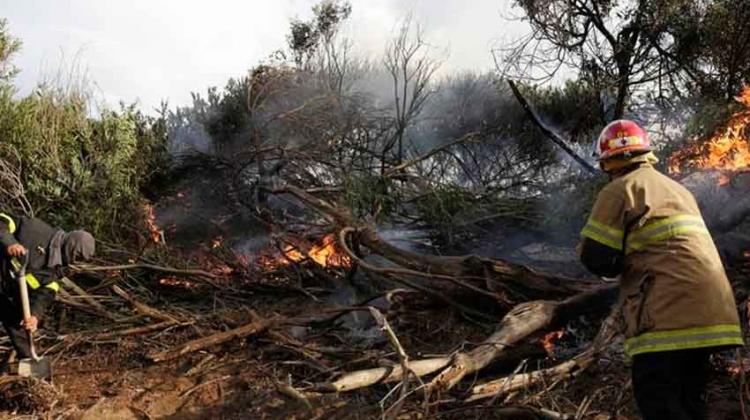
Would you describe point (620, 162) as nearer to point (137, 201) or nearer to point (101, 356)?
point (101, 356)

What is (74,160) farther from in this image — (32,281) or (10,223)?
(32,281)

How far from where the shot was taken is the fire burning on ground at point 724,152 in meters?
6.65

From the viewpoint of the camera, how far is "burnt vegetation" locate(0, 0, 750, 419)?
4.61 meters

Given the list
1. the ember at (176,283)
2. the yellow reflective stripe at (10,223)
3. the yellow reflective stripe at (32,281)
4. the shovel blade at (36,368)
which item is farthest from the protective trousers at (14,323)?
the ember at (176,283)

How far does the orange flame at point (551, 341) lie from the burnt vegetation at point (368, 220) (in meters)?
0.03

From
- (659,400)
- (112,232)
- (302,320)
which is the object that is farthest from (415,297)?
(112,232)

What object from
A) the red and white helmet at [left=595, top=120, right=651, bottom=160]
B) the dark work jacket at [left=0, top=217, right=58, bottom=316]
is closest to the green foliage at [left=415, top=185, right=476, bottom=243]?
the dark work jacket at [left=0, top=217, right=58, bottom=316]

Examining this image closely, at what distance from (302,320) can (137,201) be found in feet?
13.3

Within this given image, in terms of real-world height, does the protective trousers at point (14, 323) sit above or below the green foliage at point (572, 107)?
below

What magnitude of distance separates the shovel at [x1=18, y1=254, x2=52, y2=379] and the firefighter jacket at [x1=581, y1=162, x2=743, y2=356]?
4.28 m

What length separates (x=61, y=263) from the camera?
5.30 metres

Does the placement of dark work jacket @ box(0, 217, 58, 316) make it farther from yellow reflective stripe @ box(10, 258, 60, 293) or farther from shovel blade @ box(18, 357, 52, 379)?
shovel blade @ box(18, 357, 52, 379)

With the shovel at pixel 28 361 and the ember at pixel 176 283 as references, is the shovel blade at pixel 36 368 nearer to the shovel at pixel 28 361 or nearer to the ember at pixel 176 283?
the shovel at pixel 28 361

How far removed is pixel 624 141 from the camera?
315 cm
